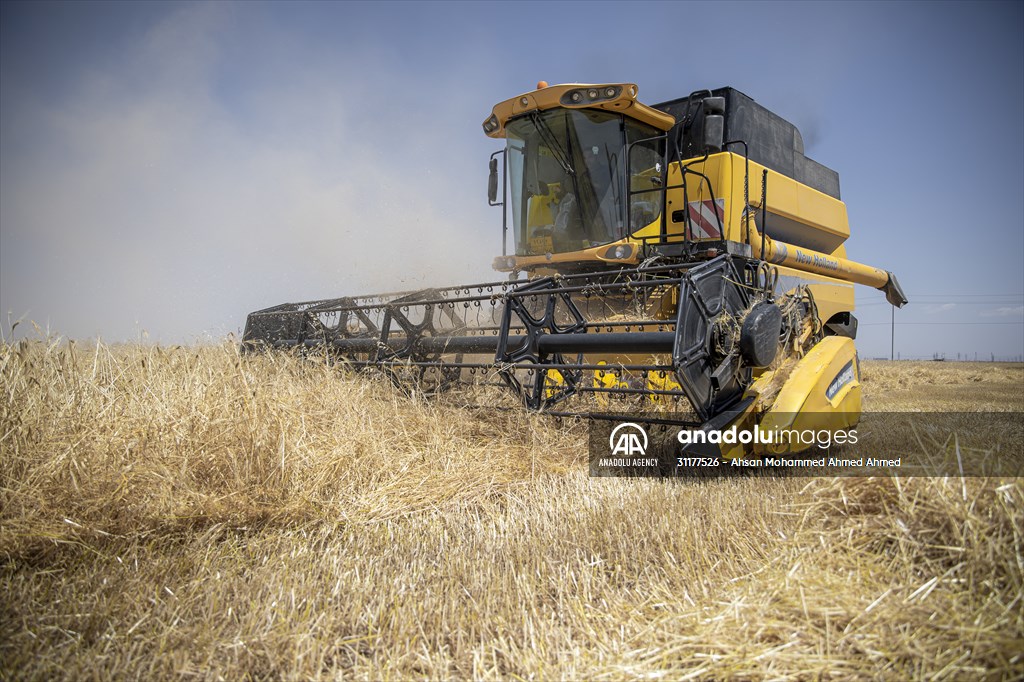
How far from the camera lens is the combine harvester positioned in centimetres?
365

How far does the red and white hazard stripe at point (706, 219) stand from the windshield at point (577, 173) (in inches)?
12.4

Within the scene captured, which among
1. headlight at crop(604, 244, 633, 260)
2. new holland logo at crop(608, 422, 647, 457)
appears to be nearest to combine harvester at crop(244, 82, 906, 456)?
headlight at crop(604, 244, 633, 260)

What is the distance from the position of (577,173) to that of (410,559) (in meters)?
3.72

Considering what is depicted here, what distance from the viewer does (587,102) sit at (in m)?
4.79

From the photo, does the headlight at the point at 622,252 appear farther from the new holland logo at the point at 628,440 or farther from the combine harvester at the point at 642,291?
the new holland logo at the point at 628,440

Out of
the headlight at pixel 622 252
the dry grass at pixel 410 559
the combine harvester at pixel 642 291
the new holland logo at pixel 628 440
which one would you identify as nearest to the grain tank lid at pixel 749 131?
the combine harvester at pixel 642 291

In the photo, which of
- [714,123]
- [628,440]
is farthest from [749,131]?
[628,440]

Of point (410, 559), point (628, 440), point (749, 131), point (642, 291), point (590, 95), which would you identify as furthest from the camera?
point (749, 131)

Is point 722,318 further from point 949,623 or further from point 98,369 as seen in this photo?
point 98,369

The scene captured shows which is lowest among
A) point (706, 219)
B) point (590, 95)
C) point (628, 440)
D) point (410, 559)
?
point (410, 559)

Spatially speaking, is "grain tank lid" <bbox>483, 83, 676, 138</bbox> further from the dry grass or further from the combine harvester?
the dry grass

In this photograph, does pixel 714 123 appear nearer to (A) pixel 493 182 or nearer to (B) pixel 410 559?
(A) pixel 493 182

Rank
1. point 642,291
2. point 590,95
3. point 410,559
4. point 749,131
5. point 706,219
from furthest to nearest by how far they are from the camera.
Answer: point 749,131
point 706,219
point 590,95
point 642,291
point 410,559

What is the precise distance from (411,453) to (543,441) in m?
0.86
